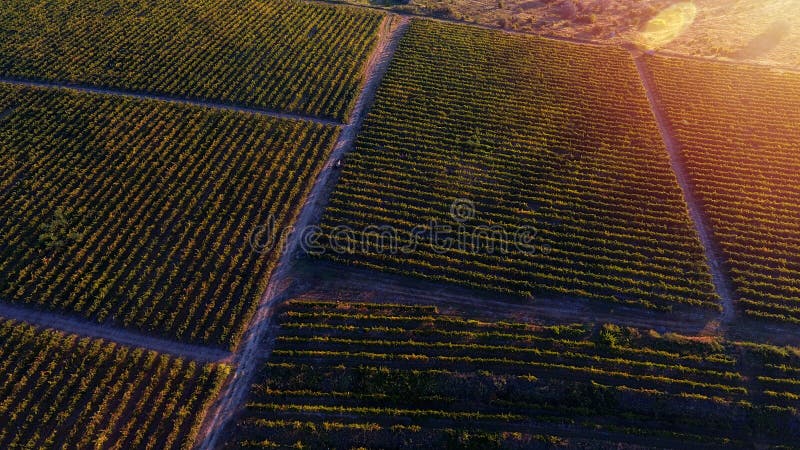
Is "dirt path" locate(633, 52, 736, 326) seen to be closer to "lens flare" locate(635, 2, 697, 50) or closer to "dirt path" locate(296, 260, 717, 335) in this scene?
"dirt path" locate(296, 260, 717, 335)

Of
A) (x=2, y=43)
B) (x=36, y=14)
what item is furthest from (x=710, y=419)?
(x=36, y=14)

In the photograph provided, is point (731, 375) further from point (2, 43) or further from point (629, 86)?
point (2, 43)

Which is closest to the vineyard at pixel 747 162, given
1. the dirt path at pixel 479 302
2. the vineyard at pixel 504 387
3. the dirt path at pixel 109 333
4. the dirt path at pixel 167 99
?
the dirt path at pixel 479 302

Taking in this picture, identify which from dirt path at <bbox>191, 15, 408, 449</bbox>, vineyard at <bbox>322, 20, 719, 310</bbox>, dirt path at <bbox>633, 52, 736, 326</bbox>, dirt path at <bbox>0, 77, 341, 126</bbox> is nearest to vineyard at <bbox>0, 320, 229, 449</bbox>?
dirt path at <bbox>191, 15, 408, 449</bbox>

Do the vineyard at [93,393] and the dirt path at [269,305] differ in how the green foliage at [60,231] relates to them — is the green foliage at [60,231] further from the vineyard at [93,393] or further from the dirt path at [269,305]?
the dirt path at [269,305]

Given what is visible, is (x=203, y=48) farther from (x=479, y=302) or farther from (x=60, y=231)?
(x=479, y=302)

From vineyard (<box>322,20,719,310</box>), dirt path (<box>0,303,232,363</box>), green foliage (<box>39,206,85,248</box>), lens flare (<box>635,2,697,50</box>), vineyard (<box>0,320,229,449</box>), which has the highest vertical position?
lens flare (<box>635,2,697,50</box>)
